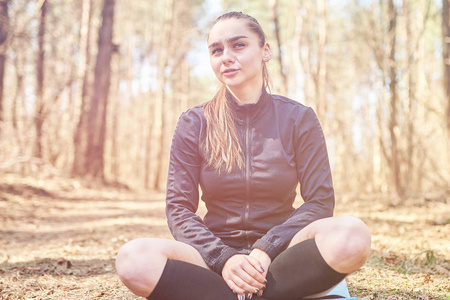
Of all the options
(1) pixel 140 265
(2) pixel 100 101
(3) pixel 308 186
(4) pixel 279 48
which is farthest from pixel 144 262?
(2) pixel 100 101

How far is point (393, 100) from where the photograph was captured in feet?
23.4

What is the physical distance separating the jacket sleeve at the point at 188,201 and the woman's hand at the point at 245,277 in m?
0.10

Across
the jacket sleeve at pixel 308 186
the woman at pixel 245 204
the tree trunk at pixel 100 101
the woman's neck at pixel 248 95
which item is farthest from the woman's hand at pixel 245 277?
the tree trunk at pixel 100 101

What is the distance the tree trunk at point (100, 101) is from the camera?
12820 millimetres

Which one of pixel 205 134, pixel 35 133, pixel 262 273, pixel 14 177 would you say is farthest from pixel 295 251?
pixel 35 133

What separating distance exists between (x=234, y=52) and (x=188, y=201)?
864 millimetres

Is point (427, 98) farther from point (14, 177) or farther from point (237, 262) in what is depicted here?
point (14, 177)

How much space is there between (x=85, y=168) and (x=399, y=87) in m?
8.96

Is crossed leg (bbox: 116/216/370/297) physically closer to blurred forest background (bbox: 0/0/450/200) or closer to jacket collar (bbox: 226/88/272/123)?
jacket collar (bbox: 226/88/272/123)

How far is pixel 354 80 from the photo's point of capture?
26312mm

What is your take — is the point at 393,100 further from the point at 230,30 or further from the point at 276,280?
the point at 276,280

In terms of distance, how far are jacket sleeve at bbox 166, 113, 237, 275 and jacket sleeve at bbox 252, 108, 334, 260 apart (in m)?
0.22

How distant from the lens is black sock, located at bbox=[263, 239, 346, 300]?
198 cm

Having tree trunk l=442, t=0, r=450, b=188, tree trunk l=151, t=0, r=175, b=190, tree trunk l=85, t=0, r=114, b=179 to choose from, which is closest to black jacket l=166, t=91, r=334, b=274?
tree trunk l=442, t=0, r=450, b=188
